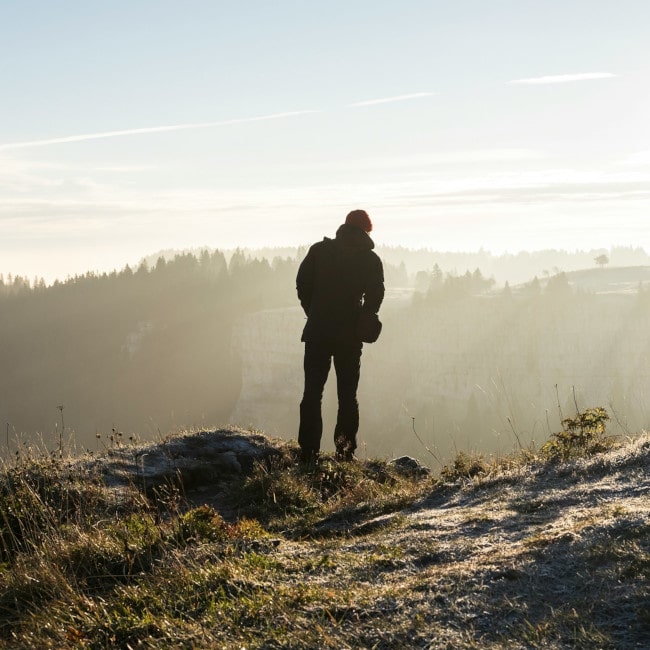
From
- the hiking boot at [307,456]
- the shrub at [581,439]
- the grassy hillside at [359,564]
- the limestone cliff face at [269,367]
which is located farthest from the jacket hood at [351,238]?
the limestone cliff face at [269,367]

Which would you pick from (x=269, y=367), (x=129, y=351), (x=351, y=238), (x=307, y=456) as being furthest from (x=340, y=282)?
(x=129, y=351)

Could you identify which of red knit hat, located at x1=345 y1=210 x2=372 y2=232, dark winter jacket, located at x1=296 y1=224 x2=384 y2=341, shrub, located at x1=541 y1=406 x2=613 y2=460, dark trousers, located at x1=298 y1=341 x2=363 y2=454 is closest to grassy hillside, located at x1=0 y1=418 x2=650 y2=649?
shrub, located at x1=541 y1=406 x2=613 y2=460

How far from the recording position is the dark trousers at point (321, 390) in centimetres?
977

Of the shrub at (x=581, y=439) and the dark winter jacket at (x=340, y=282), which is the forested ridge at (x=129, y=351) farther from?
the shrub at (x=581, y=439)

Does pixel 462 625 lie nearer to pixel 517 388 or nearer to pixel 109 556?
pixel 109 556

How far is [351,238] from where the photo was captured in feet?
32.4

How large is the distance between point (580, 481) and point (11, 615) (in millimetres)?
4847

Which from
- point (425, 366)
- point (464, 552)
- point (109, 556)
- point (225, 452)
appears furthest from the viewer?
point (425, 366)

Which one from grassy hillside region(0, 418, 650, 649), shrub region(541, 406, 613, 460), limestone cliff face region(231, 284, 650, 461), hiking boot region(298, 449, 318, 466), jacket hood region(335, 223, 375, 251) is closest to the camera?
grassy hillside region(0, 418, 650, 649)

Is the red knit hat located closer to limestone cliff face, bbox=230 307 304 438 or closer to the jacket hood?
the jacket hood

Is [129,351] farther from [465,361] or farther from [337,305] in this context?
[337,305]

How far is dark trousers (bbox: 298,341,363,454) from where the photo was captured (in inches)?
385

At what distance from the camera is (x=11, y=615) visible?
459 centimetres

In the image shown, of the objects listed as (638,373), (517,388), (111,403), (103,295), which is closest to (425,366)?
(517,388)
